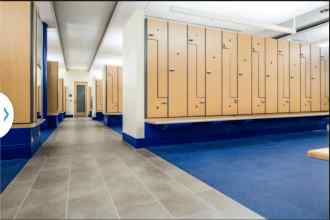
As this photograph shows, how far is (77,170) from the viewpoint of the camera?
2979 mm

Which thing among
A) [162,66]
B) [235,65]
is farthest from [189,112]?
[235,65]

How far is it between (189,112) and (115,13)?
9.88ft

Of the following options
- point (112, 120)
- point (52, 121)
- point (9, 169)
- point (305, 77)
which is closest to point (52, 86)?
point (52, 121)

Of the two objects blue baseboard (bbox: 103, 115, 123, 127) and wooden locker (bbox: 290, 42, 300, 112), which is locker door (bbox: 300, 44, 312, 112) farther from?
blue baseboard (bbox: 103, 115, 123, 127)

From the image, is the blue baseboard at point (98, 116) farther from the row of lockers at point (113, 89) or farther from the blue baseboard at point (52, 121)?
the blue baseboard at point (52, 121)

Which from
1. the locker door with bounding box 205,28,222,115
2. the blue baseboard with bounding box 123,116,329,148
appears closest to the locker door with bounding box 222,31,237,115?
the locker door with bounding box 205,28,222,115

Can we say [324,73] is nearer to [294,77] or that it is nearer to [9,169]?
[294,77]

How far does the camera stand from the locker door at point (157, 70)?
182 inches

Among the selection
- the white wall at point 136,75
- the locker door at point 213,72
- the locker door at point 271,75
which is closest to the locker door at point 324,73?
the locker door at point 271,75

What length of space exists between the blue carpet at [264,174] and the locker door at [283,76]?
1824mm

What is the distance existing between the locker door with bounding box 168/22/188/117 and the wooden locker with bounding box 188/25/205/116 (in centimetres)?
11

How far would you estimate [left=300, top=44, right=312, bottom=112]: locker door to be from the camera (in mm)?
6750

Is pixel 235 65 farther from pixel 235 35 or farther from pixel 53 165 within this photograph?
pixel 53 165

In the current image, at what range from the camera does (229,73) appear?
5.49 metres
